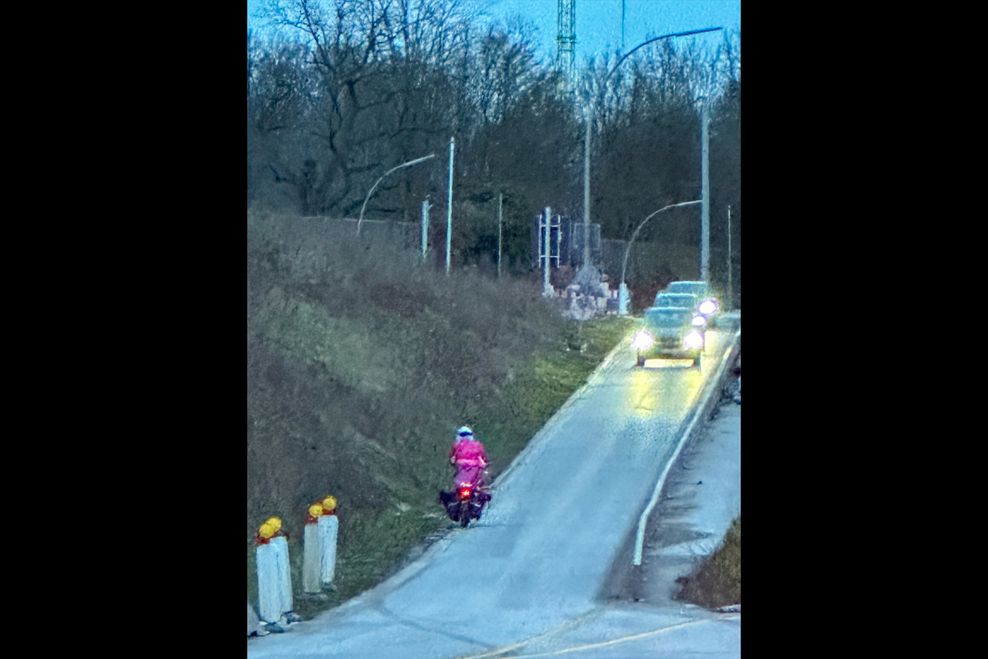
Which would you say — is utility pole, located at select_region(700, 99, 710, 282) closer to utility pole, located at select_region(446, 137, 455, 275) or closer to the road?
the road

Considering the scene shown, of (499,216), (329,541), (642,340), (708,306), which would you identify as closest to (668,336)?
(642,340)

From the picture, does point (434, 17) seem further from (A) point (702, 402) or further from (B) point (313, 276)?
(A) point (702, 402)

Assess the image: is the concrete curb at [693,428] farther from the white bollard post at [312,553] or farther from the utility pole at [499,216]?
the white bollard post at [312,553]

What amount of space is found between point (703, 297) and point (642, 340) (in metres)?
0.28

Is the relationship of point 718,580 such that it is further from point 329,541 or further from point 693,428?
point 329,541

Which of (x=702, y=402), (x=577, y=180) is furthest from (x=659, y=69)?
(x=702, y=402)

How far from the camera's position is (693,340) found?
380 centimetres

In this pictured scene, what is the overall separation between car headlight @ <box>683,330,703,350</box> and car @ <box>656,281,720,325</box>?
0.22 ft

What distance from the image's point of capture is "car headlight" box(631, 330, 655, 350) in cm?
385

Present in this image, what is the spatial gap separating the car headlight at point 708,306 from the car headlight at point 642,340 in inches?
Answer: 9.0

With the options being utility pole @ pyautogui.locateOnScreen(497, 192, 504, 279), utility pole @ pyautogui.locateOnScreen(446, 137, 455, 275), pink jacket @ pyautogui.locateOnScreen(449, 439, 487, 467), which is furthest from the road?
utility pole @ pyautogui.locateOnScreen(446, 137, 455, 275)

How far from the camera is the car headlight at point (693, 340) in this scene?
376cm

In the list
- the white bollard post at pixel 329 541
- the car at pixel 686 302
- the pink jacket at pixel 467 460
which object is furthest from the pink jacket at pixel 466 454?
the car at pixel 686 302
